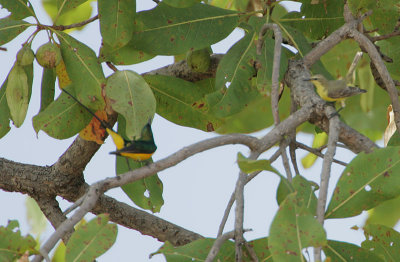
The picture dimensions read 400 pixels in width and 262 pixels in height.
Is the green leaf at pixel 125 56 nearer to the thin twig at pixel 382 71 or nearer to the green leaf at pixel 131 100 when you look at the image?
the green leaf at pixel 131 100

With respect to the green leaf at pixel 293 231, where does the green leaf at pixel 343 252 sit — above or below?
above

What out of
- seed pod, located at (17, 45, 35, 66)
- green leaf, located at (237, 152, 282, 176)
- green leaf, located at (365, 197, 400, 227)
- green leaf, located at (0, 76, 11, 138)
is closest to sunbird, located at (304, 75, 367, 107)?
green leaf, located at (365, 197, 400, 227)

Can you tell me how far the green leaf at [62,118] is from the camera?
8.25 ft

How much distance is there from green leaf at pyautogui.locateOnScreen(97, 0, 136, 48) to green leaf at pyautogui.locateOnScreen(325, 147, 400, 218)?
3.63ft

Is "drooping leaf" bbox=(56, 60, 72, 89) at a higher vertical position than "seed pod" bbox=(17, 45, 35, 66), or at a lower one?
higher

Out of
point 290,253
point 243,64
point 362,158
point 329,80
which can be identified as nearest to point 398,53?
point 329,80

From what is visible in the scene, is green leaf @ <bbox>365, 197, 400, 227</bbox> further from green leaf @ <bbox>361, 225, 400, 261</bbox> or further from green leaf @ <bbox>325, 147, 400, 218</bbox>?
green leaf @ <bbox>325, 147, 400, 218</bbox>

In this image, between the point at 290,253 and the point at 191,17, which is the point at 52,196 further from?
the point at 290,253

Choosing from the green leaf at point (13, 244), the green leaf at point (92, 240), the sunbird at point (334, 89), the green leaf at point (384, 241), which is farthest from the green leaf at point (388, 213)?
the green leaf at point (13, 244)

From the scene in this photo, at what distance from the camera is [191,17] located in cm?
274

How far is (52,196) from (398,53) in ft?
6.52

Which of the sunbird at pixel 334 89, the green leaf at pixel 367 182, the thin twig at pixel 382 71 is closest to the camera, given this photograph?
the green leaf at pixel 367 182

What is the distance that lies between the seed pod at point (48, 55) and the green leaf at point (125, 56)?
22 centimetres

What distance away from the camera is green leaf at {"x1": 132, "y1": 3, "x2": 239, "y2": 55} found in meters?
2.65
